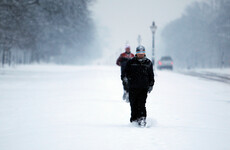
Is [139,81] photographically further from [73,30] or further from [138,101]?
[73,30]

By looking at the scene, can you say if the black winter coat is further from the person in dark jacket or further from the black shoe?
the black shoe

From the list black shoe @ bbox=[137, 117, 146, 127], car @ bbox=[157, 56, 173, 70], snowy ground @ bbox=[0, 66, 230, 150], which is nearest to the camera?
snowy ground @ bbox=[0, 66, 230, 150]

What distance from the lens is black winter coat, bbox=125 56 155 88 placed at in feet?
20.4

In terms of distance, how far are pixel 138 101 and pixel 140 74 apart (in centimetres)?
61

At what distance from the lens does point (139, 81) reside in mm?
6223

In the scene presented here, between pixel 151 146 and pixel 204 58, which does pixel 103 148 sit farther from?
pixel 204 58

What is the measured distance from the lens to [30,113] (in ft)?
27.0

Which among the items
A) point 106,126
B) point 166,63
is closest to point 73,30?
point 166,63

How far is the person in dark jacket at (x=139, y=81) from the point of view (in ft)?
20.4

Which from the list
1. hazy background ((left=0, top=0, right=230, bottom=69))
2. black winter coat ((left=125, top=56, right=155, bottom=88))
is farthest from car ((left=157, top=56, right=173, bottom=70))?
black winter coat ((left=125, top=56, right=155, bottom=88))

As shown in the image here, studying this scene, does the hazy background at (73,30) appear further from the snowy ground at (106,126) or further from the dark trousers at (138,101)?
the dark trousers at (138,101)

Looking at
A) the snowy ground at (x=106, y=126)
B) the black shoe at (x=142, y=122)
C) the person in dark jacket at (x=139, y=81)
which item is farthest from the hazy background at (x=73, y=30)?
the black shoe at (x=142, y=122)

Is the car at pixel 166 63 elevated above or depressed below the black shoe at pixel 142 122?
above

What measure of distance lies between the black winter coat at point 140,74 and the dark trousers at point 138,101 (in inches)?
5.5
